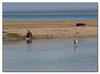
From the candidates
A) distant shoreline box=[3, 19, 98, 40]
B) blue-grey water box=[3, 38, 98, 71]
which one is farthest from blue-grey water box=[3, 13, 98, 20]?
blue-grey water box=[3, 38, 98, 71]

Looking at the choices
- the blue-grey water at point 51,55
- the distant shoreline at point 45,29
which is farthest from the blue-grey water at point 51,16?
the blue-grey water at point 51,55

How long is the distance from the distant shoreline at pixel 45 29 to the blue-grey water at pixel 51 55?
1.9 inches

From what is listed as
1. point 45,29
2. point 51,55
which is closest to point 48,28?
point 45,29

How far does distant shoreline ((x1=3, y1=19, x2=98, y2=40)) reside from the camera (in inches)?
146

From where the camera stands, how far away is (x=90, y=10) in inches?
145

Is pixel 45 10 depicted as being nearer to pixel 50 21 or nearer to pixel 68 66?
pixel 50 21

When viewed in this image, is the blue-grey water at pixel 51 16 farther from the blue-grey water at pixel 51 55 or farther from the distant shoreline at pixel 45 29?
the blue-grey water at pixel 51 55

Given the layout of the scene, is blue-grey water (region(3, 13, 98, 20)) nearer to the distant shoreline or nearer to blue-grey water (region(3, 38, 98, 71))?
the distant shoreline

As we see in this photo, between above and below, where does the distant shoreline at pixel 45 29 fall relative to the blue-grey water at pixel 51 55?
above

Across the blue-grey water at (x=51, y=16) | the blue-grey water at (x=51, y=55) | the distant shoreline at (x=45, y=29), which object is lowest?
the blue-grey water at (x=51, y=55)

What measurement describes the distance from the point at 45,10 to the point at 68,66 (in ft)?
1.72

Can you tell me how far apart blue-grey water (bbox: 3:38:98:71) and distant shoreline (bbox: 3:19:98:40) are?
0.05m

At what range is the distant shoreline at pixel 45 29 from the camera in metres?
3.71

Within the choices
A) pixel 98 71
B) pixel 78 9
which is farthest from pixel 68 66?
pixel 78 9
